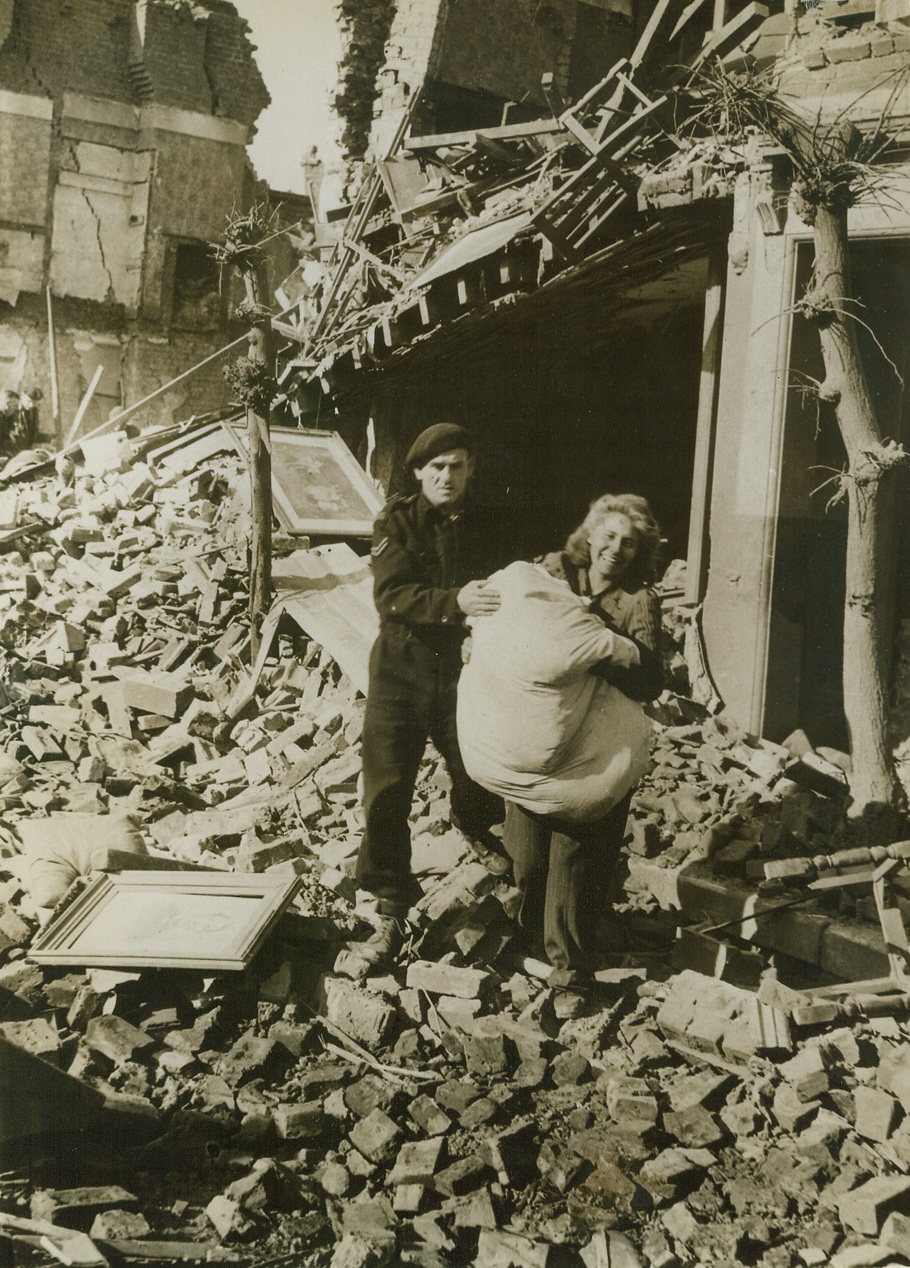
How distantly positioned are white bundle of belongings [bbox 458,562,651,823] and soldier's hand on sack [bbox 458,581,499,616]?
26mm

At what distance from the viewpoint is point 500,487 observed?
3.69 m

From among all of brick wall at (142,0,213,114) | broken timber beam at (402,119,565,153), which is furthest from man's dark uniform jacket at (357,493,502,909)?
brick wall at (142,0,213,114)

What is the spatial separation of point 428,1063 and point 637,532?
6.76 feet

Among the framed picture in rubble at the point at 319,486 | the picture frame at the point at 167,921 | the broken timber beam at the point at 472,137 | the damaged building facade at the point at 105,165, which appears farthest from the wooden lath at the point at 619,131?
the picture frame at the point at 167,921

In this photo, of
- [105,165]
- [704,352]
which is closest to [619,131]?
[704,352]

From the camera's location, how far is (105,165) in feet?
20.1

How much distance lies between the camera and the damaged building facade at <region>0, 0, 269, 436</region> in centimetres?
511

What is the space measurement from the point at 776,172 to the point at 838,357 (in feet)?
2.67

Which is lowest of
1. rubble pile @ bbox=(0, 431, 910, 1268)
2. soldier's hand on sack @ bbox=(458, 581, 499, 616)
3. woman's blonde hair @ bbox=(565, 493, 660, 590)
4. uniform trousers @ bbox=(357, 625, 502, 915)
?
rubble pile @ bbox=(0, 431, 910, 1268)

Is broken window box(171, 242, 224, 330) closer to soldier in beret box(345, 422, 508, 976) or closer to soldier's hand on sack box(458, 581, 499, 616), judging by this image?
soldier in beret box(345, 422, 508, 976)

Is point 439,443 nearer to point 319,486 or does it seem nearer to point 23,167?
point 319,486

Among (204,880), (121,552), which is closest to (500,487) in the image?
(204,880)

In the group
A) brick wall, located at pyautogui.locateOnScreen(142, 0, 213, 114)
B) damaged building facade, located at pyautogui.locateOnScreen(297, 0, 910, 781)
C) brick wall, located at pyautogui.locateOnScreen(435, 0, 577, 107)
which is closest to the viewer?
damaged building facade, located at pyautogui.locateOnScreen(297, 0, 910, 781)

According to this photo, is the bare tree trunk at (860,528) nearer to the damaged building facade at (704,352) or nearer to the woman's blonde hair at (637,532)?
the damaged building facade at (704,352)
